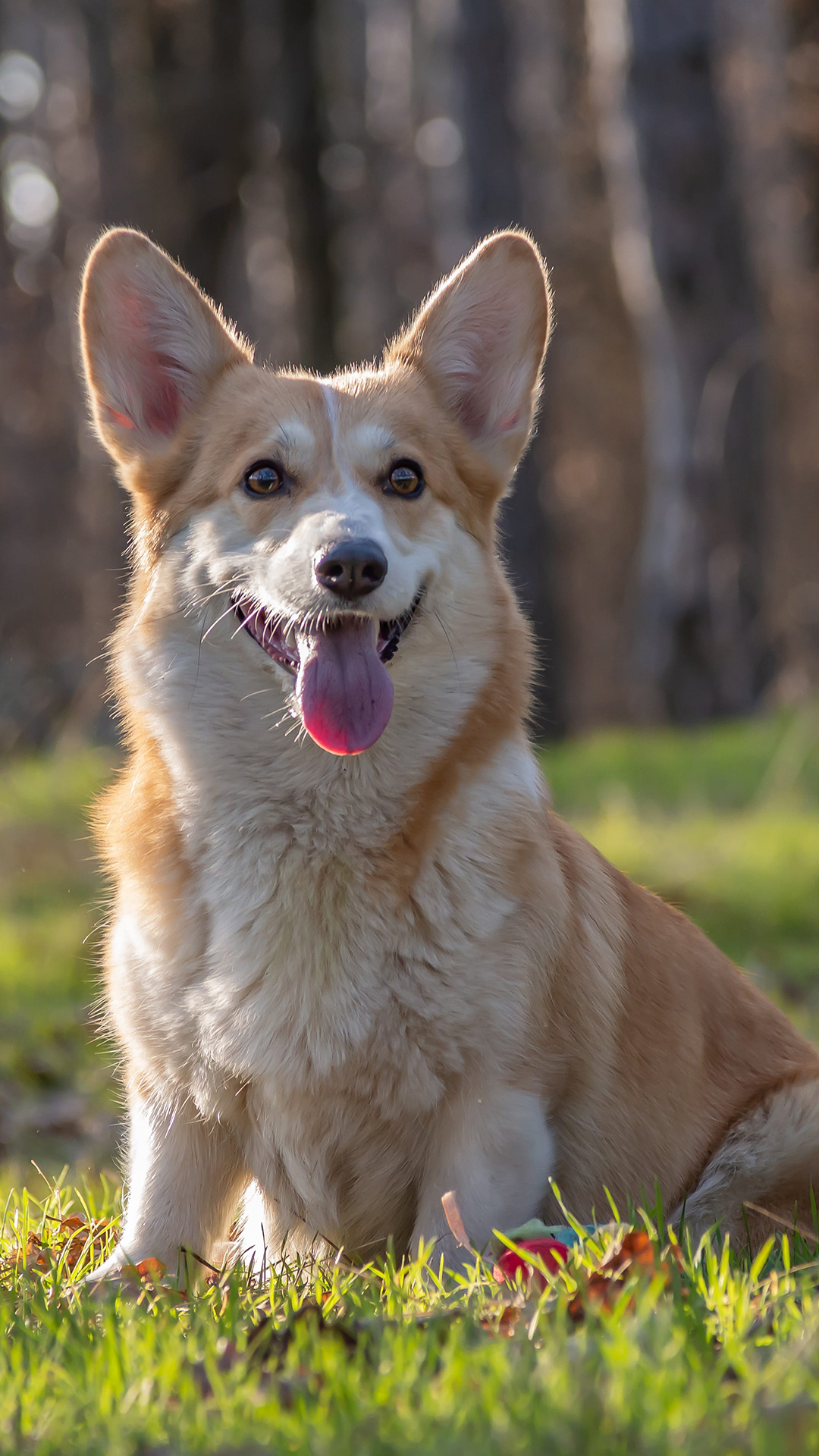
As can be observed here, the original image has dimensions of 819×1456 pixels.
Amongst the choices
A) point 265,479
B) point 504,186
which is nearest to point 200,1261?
point 265,479

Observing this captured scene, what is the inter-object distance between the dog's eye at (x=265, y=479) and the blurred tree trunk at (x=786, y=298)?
11.2m

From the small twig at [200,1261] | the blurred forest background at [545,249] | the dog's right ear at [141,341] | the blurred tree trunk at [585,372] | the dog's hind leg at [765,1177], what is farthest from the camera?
the blurred tree trunk at [585,372]

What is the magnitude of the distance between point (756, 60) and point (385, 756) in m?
14.4

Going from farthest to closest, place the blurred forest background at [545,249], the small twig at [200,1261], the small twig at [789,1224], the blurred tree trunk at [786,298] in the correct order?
the blurred tree trunk at [786,298], the blurred forest background at [545,249], the small twig at [789,1224], the small twig at [200,1261]

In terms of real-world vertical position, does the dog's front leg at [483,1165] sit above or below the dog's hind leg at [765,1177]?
above

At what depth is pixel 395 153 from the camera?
71.2ft

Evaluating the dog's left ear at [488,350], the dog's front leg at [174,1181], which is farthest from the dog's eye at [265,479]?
the dog's front leg at [174,1181]

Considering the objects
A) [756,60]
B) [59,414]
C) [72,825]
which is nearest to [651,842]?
[72,825]

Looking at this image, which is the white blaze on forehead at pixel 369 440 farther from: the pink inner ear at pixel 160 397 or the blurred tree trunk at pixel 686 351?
the blurred tree trunk at pixel 686 351

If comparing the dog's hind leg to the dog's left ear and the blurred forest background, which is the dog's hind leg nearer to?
the dog's left ear

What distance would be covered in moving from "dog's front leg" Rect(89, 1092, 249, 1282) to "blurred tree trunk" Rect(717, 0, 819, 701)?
37.8 ft

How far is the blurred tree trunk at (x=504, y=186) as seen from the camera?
34.9ft

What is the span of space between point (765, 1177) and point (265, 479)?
1.84 m

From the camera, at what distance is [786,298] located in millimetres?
19000
